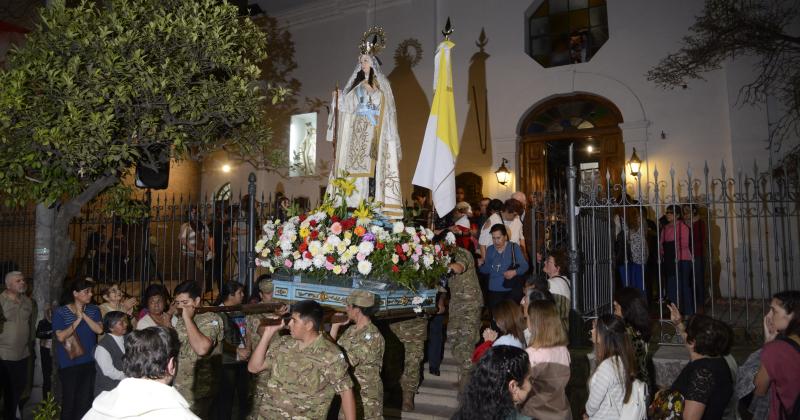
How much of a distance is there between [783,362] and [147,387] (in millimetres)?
3655

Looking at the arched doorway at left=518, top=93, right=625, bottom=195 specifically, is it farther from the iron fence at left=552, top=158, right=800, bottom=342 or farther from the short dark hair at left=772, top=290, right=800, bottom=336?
the short dark hair at left=772, top=290, right=800, bottom=336

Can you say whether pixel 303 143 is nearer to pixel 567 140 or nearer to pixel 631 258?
pixel 567 140

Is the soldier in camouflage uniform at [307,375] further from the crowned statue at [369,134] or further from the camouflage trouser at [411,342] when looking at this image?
the crowned statue at [369,134]

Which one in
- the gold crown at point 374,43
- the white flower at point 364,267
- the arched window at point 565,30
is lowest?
the white flower at point 364,267

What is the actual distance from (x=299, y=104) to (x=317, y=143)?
3.91ft

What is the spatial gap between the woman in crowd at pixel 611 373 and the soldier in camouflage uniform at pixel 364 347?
1.66 metres

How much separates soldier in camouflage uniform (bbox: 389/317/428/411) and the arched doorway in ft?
23.1

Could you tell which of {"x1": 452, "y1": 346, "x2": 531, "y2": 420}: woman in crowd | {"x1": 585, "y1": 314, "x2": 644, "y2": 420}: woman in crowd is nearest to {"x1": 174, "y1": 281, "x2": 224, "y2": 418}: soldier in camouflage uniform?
{"x1": 452, "y1": 346, "x2": 531, "y2": 420}: woman in crowd

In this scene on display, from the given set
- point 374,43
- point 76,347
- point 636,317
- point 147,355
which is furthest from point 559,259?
point 76,347

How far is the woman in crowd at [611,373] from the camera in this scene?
380cm

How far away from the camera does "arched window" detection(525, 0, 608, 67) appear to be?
12828 mm

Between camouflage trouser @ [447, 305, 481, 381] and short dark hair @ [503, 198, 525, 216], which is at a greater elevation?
short dark hair @ [503, 198, 525, 216]

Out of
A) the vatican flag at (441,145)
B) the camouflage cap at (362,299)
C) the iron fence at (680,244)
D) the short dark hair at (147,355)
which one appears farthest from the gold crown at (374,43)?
the short dark hair at (147,355)

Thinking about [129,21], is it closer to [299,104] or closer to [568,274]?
[568,274]
